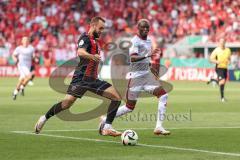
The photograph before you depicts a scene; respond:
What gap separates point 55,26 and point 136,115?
37.4 metres

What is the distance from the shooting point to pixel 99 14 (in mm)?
57406

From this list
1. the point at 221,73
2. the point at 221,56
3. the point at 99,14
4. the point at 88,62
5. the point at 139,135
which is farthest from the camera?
the point at 99,14

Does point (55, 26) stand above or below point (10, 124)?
above

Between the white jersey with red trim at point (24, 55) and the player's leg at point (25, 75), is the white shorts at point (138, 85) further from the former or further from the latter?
the white jersey with red trim at point (24, 55)

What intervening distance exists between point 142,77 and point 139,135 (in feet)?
4.11

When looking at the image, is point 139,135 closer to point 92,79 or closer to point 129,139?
point 92,79

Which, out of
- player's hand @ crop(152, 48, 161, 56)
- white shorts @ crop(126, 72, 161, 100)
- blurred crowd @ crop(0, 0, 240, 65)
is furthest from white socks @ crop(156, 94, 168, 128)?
blurred crowd @ crop(0, 0, 240, 65)

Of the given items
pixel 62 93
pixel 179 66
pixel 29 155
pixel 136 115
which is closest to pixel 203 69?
pixel 179 66

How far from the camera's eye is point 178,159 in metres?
11.1

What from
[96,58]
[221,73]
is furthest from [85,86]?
[221,73]

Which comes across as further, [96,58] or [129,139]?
[96,58]

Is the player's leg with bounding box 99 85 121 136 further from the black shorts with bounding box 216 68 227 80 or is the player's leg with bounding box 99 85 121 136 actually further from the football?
the black shorts with bounding box 216 68 227 80

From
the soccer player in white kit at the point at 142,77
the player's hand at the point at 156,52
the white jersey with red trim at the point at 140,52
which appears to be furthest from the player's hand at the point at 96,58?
the white jersey with red trim at the point at 140,52

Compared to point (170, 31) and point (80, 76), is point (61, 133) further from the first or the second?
point (170, 31)
